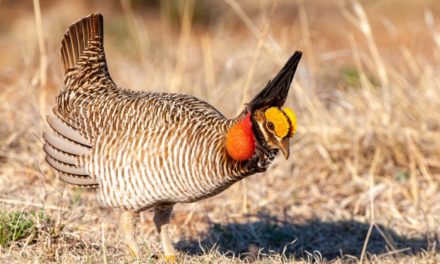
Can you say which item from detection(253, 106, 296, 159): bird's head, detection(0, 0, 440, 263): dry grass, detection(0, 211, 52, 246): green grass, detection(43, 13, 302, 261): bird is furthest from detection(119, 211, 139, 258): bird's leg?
detection(253, 106, 296, 159): bird's head

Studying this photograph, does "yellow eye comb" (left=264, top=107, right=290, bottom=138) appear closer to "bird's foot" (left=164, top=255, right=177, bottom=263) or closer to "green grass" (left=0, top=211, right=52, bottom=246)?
"bird's foot" (left=164, top=255, right=177, bottom=263)

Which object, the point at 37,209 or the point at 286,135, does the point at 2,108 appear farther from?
the point at 286,135

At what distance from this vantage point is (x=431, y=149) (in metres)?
6.81

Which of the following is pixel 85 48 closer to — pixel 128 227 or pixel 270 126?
pixel 128 227

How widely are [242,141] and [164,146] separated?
15.3 inches

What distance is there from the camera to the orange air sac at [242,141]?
4.36 m

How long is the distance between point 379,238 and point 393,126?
1.26 metres

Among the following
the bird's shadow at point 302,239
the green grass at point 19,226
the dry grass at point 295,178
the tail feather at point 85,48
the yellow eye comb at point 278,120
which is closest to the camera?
the yellow eye comb at point 278,120

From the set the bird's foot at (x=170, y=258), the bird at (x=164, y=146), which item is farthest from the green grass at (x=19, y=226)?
the bird's foot at (x=170, y=258)

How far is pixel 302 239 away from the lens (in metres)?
5.76

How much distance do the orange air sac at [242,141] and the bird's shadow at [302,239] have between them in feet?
3.52

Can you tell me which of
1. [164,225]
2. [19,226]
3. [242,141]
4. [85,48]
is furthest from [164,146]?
[85,48]

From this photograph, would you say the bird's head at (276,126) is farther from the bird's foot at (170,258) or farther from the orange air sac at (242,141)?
the bird's foot at (170,258)

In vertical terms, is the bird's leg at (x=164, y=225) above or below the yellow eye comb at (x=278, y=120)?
below
